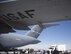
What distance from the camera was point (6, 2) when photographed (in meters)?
6.15

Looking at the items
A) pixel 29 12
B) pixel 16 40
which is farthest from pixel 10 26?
pixel 16 40

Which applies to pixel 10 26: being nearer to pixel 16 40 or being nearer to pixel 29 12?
pixel 29 12

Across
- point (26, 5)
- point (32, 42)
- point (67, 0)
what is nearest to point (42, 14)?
point (26, 5)

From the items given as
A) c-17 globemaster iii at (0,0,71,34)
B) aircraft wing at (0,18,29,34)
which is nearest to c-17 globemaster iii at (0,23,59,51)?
aircraft wing at (0,18,29,34)

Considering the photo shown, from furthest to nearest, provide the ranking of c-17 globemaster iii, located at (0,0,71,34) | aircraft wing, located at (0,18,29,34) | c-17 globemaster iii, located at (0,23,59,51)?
c-17 globemaster iii, located at (0,23,59,51), aircraft wing, located at (0,18,29,34), c-17 globemaster iii, located at (0,0,71,34)

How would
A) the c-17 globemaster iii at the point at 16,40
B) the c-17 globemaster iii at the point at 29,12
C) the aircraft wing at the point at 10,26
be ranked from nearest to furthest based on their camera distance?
1. the c-17 globemaster iii at the point at 29,12
2. the aircraft wing at the point at 10,26
3. the c-17 globemaster iii at the point at 16,40

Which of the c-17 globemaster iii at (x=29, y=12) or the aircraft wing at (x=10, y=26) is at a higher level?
the c-17 globemaster iii at (x=29, y=12)

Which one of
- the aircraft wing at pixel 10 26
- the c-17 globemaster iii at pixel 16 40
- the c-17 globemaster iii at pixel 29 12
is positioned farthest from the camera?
the c-17 globemaster iii at pixel 16 40

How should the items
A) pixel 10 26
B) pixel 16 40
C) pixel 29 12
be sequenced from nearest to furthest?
1. pixel 29 12
2. pixel 10 26
3. pixel 16 40

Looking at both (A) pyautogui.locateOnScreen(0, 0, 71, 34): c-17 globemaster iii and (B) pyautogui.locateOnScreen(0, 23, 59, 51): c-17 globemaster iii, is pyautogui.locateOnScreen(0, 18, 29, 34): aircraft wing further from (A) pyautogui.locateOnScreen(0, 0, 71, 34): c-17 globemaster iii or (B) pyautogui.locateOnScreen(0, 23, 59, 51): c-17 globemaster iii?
(B) pyautogui.locateOnScreen(0, 23, 59, 51): c-17 globemaster iii

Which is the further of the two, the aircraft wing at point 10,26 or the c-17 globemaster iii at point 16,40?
the c-17 globemaster iii at point 16,40

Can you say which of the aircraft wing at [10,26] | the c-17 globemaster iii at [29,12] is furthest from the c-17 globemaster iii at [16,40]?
the c-17 globemaster iii at [29,12]

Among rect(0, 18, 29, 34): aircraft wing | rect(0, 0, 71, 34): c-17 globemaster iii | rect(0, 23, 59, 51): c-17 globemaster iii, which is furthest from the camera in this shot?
rect(0, 23, 59, 51): c-17 globemaster iii

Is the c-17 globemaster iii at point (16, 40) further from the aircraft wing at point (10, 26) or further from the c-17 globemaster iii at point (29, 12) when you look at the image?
the c-17 globemaster iii at point (29, 12)
